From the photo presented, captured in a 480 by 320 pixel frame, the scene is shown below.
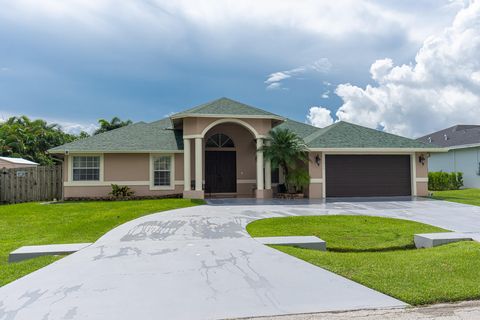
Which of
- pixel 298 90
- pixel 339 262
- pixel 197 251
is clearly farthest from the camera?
pixel 298 90

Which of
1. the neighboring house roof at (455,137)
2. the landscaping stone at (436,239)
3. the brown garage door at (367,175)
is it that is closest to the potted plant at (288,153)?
the brown garage door at (367,175)

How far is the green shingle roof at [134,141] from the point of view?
16734mm

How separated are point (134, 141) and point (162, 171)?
224 cm

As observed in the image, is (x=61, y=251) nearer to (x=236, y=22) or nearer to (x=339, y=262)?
(x=339, y=262)

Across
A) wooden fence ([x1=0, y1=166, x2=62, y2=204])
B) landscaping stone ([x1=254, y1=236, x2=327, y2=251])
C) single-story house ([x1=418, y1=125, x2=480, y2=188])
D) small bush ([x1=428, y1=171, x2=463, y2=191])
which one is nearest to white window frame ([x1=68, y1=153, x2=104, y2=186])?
wooden fence ([x1=0, y1=166, x2=62, y2=204])

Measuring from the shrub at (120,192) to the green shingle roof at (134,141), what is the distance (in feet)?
6.28

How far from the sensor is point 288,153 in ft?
52.7

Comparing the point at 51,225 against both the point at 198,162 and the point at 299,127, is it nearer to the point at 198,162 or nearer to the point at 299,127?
the point at 198,162

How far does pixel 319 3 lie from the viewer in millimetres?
11984

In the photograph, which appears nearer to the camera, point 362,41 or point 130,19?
point 130,19

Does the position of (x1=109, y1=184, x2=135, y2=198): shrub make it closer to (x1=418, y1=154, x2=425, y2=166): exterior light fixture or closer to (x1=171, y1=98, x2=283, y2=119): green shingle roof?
(x1=171, y1=98, x2=283, y2=119): green shingle roof

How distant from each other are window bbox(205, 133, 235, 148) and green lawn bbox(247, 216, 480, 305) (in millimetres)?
9471

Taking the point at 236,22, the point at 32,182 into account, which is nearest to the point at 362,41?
the point at 236,22

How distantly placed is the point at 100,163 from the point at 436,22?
1703 cm
